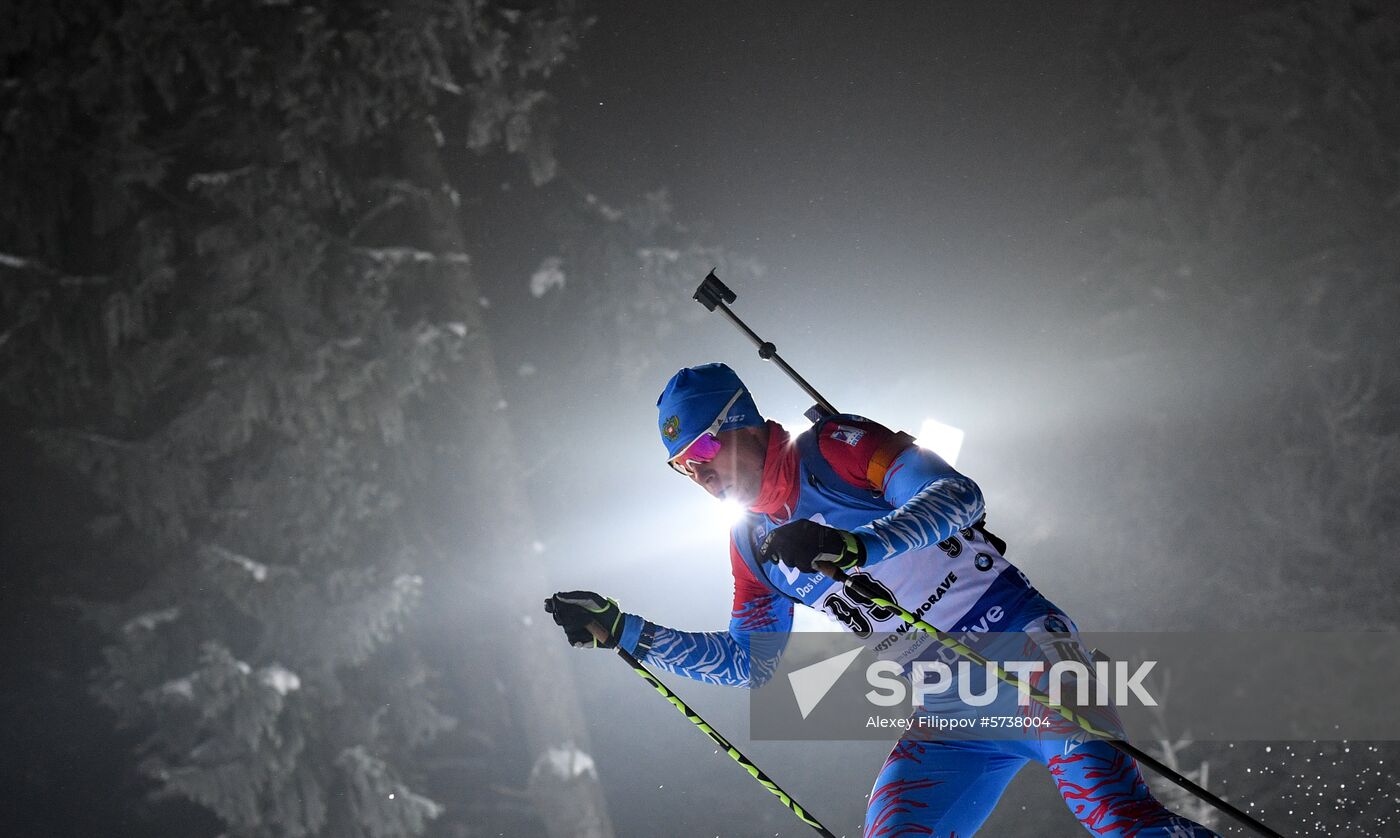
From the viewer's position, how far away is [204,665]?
6.07 metres

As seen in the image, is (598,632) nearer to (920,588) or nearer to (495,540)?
(920,588)

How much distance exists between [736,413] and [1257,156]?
605 cm

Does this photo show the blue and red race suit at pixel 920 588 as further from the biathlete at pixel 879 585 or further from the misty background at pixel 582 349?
Result: the misty background at pixel 582 349

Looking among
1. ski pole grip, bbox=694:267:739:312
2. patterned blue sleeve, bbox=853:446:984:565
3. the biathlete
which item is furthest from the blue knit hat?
ski pole grip, bbox=694:267:739:312

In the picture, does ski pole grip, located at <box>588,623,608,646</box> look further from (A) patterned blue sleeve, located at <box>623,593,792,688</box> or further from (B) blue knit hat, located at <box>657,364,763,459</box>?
(B) blue knit hat, located at <box>657,364,763,459</box>

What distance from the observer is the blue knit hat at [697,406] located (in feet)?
7.18

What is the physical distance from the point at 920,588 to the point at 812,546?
0.43 m

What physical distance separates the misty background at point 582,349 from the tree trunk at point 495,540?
0.08 ft

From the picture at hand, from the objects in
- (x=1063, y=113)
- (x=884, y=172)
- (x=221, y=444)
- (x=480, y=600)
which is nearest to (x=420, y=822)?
(x=480, y=600)

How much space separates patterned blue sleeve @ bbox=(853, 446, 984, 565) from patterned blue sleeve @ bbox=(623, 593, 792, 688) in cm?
50

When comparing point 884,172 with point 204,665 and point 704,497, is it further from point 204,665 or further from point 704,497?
point 204,665

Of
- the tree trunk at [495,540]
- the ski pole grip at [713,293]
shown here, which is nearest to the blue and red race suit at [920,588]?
the ski pole grip at [713,293]

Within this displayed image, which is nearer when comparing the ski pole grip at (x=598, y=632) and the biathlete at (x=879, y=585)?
the biathlete at (x=879, y=585)

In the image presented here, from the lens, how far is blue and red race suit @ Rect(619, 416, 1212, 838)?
1.81 m
